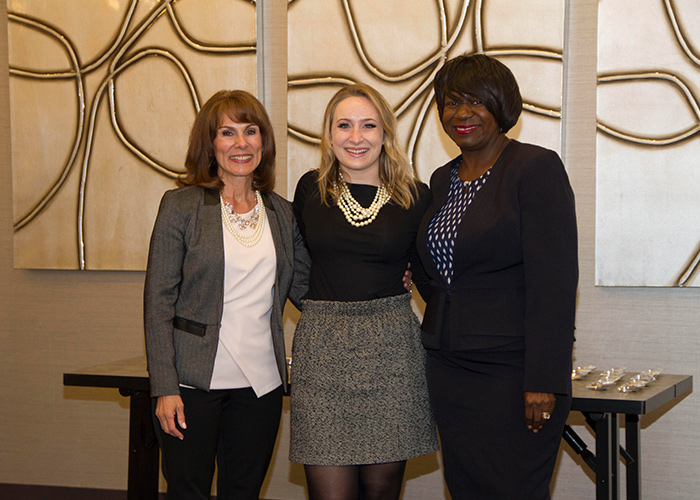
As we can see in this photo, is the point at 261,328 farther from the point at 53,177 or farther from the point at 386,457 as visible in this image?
the point at 53,177

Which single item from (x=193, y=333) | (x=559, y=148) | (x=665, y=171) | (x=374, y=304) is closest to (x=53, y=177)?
(x=193, y=333)

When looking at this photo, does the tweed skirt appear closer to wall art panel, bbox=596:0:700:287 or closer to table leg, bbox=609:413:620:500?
table leg, bbox=609:413:620:500

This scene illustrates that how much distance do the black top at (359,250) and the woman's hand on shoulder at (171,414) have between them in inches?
20.0

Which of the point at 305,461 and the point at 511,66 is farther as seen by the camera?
the point at 511,66

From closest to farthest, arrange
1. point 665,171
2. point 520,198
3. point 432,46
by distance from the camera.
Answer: point 520,198 → point 665,171 → point 432,46

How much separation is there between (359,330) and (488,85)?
0.79 meters

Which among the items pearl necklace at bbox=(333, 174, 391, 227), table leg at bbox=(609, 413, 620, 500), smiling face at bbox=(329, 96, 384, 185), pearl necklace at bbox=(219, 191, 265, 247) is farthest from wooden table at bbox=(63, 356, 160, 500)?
table leg at bbox=(609, 413, 620, 500)

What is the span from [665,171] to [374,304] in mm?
1564

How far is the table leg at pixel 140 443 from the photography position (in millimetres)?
2557

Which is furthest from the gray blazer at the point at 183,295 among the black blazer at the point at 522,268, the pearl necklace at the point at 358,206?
the black blazer at the point at 522,268

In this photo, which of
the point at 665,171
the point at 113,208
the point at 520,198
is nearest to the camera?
the point at 520,198

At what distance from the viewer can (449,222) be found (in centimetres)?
202

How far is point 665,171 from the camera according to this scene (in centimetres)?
292

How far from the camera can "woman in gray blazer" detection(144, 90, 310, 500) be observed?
206 centimetres
